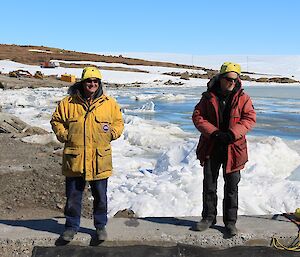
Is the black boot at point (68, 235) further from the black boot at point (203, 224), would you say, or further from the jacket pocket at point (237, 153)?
the jacket pocket at point (237, 153)

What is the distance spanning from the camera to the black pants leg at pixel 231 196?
3.89 m

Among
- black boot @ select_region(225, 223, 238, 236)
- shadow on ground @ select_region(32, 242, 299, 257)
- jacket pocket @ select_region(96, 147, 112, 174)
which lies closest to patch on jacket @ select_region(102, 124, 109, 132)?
jacket pocket @ select_region(96, 147, 112, 174)

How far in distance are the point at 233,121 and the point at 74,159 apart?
1330 millimetres

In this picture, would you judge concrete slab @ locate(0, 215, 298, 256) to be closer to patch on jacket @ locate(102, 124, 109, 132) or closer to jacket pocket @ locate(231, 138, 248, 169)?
jacket pocket @ locate(231, 138, 248, 169)

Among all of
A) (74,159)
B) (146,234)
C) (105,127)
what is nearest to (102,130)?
(105,127)

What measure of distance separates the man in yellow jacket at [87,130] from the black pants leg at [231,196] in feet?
3.37

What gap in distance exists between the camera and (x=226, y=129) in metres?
3.82

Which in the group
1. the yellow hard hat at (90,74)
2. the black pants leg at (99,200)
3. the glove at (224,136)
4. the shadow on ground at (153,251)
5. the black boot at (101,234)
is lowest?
the shadow on ground at (153,251)

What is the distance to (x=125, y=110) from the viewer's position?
67.6ft

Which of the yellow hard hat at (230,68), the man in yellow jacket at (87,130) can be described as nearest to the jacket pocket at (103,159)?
the man in yellow jacket at (87,130)

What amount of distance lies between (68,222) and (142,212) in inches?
73.0

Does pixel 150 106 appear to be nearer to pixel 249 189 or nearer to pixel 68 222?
pixel 249 189

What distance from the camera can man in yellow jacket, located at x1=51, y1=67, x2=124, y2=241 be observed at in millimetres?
3627

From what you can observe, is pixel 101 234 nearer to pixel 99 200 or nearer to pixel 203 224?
pixel 99 200
